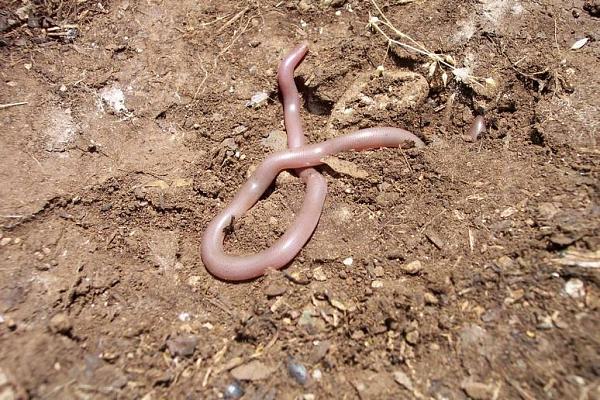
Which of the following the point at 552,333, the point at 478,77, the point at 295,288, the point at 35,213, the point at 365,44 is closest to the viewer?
the point at 552,333

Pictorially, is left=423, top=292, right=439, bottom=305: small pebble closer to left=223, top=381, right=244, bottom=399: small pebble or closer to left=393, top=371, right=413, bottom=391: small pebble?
left=393, top=371, right=413, bottom=391: small pebble

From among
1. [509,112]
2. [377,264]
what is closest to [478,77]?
[509,112]

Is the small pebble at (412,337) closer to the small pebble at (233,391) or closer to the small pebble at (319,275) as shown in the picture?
the small pebble at (319,275)

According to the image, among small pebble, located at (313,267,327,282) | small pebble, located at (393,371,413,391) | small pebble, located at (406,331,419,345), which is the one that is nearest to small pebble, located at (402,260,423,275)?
small pebble, located at (406,331,419,345)

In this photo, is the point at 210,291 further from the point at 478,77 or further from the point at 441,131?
the point at 478,77

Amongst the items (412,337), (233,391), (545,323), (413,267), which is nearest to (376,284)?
(413,267)

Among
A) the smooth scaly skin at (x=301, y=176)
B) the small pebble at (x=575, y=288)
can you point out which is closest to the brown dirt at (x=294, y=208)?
the small pebble at (x=575, y=288)

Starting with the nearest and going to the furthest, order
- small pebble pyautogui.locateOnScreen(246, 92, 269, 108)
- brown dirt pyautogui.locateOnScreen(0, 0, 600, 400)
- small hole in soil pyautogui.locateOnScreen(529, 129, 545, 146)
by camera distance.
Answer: brown dirt pyautogui.locateOnScreen(0, 0, 600, 400), small hole in soil pyautogui.locateOnScreen(529, 129, 545, 146), small pebble pyautogui.locateOnScreen(246, 92, 269, 108)
